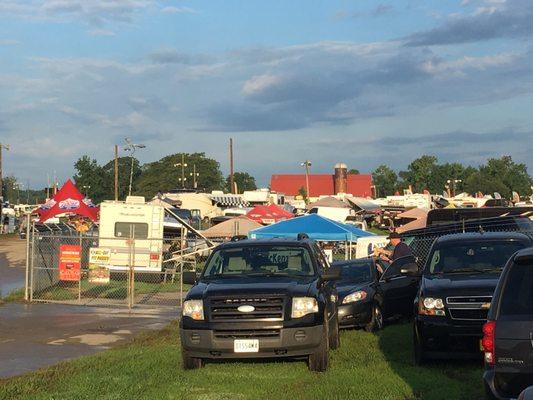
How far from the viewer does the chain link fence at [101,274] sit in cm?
2061

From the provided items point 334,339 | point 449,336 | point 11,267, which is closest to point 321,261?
point 334,339

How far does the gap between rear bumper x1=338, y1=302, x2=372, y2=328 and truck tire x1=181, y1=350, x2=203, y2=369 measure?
4.86m

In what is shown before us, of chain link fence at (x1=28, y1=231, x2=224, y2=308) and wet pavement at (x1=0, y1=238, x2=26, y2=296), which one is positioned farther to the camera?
wet pavement at (x1=0, y1=238, x2=26, y2=296)

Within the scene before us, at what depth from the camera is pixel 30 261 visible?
21.5 m

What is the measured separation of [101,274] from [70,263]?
0.92 m

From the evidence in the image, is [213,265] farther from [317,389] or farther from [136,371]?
[317,389]

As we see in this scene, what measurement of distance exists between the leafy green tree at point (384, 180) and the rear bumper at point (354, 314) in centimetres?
16390

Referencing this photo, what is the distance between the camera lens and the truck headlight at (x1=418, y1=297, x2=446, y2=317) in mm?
10289

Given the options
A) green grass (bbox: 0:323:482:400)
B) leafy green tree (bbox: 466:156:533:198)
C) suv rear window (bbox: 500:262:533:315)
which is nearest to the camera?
suv rear window (bbox: 500:262:533:315)

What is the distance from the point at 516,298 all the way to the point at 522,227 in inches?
597

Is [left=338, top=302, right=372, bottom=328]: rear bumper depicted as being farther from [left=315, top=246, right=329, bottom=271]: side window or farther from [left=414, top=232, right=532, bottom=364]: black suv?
[left=414, top=232, right=532, bottom=364]: black suv

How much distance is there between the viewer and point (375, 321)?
15.6 meters

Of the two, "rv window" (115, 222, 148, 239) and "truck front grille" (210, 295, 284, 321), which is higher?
"rv window" (115, 222, 148, 239)

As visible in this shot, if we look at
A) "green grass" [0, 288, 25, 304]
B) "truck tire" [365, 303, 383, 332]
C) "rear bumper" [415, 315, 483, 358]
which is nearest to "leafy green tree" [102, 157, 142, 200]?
"green grass" [0, 288, 25, 304]
